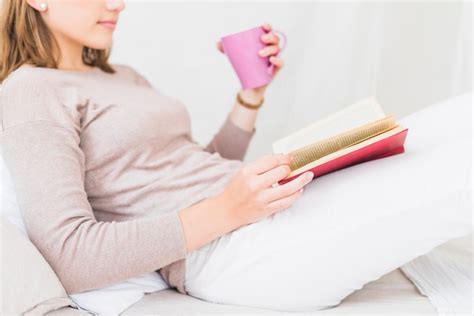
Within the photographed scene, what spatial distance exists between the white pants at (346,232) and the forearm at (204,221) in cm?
3

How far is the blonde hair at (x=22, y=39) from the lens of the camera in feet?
3.84

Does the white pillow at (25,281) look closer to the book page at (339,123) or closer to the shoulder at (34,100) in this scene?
the shoulder at (34,100)

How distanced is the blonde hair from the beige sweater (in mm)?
56

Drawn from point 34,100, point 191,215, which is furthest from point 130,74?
point 191,215

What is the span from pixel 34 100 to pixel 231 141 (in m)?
0.60

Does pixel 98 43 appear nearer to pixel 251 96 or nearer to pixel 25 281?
pixel 251 96

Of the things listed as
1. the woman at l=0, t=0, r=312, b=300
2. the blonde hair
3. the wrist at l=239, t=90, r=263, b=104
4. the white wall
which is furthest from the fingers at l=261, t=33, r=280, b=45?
the white wall

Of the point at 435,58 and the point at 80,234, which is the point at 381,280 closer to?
the point at 80,234

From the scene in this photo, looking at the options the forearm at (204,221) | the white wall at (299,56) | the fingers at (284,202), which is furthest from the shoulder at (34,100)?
A: the white wall at (299,56)

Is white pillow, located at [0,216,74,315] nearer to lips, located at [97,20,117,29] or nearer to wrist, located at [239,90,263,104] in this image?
lips, located at [97,20,117,29]

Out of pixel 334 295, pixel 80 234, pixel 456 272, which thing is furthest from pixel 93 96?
pixel 456 272

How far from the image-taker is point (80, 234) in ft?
3.01

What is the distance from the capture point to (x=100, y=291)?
0.98 meters

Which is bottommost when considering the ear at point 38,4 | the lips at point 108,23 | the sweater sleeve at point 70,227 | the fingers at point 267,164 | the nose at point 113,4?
the sweater sleeve at point 70,227
